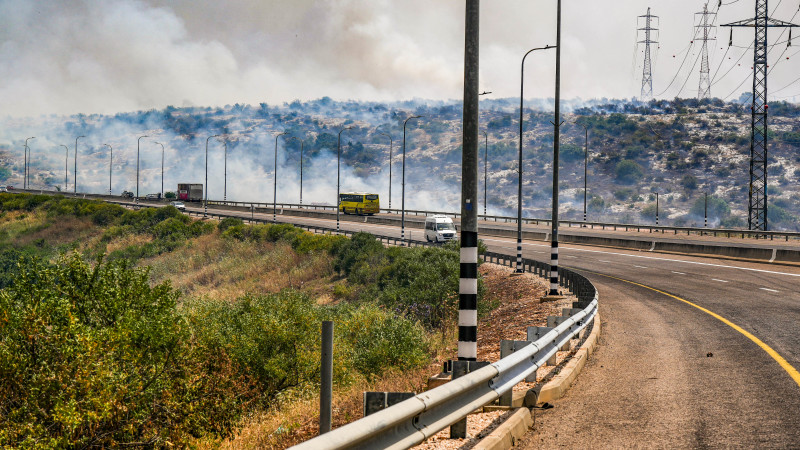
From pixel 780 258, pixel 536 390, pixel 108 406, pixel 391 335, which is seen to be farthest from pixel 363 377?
pixel 780 258

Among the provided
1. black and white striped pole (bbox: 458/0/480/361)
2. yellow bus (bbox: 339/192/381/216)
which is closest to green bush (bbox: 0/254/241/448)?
black and white striped pole (bbox: 458/0/480/361)

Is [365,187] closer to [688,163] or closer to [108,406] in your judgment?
[688,163]

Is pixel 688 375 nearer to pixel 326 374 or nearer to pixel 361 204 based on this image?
pixel 326 374

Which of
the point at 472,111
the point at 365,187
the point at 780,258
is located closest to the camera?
the point at 472,111

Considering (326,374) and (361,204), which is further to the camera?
(361,204)

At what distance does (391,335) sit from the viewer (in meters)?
19.1

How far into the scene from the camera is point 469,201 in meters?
10.2

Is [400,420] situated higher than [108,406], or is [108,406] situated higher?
[400,420]

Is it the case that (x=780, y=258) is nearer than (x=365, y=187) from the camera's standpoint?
Yes

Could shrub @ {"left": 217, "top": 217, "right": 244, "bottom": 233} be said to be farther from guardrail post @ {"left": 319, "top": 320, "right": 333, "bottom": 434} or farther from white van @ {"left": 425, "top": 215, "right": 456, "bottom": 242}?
guardrail post @ {"left": 319, "top": 320, "right": 333, "bottom": 434}

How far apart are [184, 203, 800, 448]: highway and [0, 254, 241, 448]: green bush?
7.04 m

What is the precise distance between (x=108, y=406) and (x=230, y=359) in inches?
254

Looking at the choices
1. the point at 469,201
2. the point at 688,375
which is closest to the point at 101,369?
the point at 469,201

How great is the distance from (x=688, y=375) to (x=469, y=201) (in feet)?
14.8
